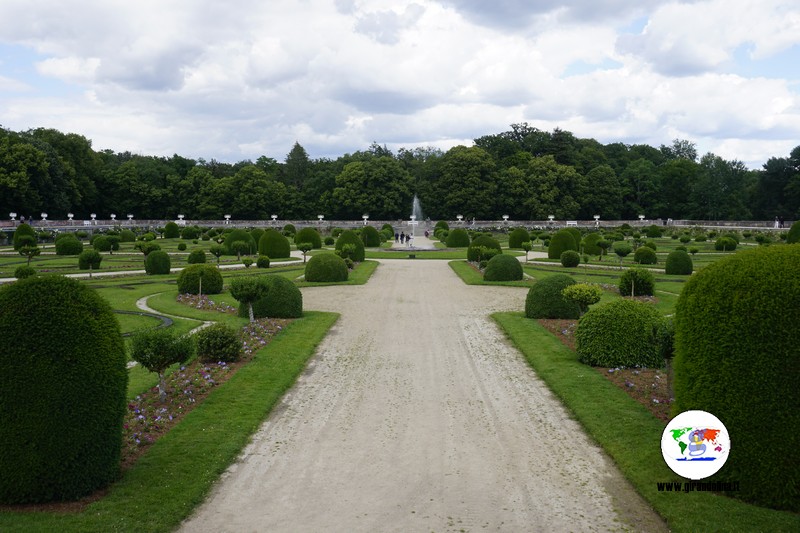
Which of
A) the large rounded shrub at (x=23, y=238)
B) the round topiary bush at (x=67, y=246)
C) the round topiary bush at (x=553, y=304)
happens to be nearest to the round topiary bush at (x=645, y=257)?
the round topiary bush at (x=553, y=304)

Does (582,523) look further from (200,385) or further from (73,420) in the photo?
(200,385)

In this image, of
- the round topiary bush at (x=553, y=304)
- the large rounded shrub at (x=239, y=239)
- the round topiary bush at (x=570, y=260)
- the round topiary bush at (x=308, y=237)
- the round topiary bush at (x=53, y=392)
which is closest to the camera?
the round topiary bush at (x=53, y=392)

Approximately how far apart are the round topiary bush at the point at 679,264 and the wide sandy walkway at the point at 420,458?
2140cm

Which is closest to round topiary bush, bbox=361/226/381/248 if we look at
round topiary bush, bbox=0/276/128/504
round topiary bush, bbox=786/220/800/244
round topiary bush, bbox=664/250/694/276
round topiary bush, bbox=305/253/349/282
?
Result: round topiary bush, bbox=305/253/349/282

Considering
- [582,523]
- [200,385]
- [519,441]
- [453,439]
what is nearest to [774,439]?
[582,523]

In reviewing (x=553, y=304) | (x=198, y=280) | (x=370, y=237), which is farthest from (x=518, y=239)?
(x=553, y=304)

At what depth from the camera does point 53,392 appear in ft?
23.7

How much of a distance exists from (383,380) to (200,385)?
3.63 m

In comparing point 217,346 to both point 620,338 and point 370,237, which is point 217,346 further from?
point 370,237

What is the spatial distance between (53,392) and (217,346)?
23.3 ft

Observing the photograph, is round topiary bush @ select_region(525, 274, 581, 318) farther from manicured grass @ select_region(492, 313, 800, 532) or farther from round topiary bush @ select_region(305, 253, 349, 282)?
round topiary bush @ select_region(305, 253, 349, 282)

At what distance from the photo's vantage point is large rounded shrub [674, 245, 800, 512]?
704 centimetres

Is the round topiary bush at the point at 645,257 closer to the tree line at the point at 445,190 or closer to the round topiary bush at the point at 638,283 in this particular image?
the round topiary bush at the point at 638,283

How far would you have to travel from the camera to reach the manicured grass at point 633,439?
6.94 metres
